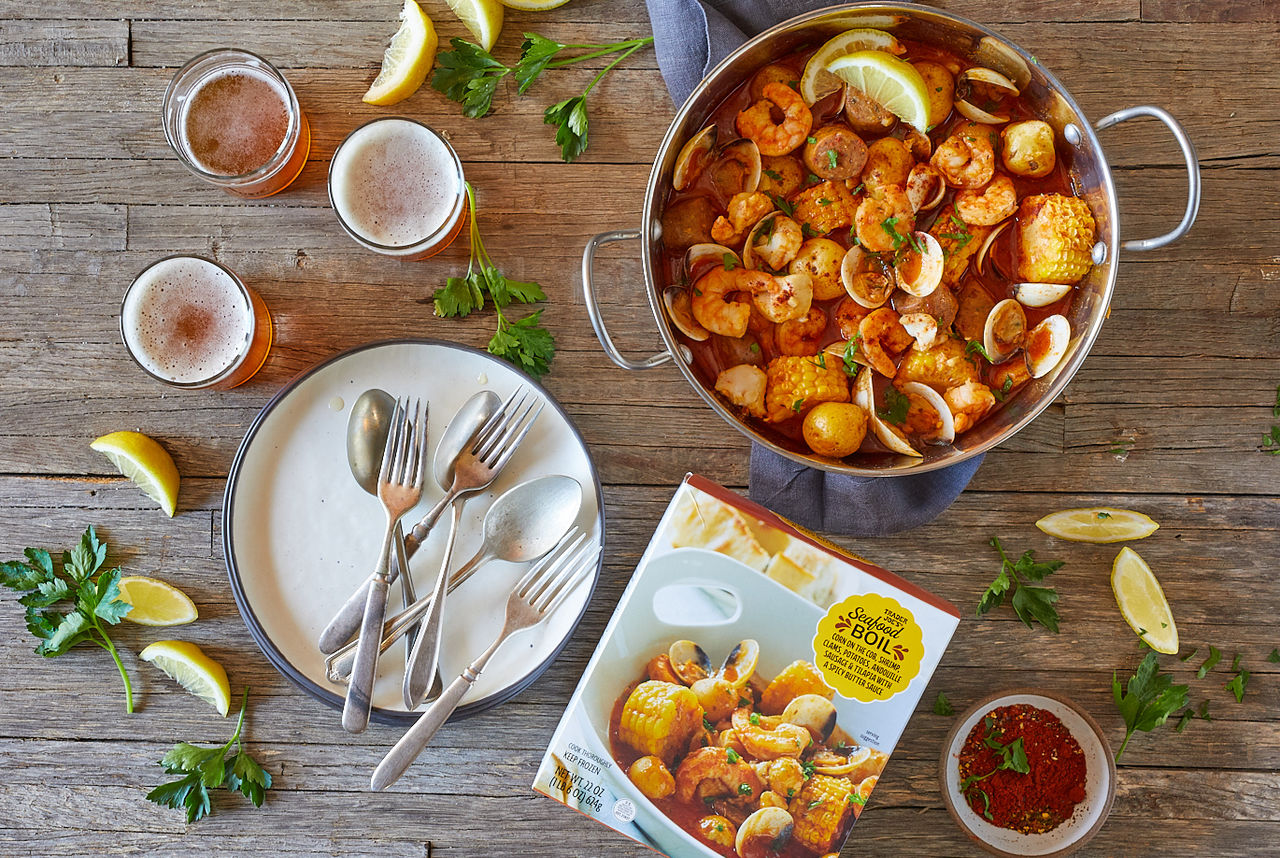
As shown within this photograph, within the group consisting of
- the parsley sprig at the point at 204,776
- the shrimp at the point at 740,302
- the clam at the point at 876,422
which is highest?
the shrimp at the point at 740,302

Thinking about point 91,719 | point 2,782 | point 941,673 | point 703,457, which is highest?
point 703,457

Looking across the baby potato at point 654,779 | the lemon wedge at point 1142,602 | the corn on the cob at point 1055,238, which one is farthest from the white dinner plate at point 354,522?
the lemon wedge at point 1142,602

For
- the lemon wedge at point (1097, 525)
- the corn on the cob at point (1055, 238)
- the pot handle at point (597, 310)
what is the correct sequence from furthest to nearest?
the lemon wedge at point (1097, 525)
the corn on the cob at point (1055, 238)
the pot handle at point (597, 310)

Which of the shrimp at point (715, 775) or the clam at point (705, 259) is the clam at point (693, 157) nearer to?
the clam at point (705, 259)

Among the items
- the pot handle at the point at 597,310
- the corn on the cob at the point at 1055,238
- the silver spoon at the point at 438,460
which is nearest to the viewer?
the pot handle at the point at 597,310

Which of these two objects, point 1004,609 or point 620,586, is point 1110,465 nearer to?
point 1004,609

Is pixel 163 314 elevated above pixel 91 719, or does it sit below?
above

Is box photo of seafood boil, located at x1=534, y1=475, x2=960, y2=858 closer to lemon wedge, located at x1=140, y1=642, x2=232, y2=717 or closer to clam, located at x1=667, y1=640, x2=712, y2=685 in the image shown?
clam, located at x1=667, y1=640, x2=712, y2=685

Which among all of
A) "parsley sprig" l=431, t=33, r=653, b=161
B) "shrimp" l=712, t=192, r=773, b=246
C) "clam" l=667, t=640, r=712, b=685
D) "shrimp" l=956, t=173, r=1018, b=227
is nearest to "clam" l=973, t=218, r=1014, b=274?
"shrimp" l=956, t=173, r=1018, b=227

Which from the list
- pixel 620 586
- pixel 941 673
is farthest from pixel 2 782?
pixel 941 673
